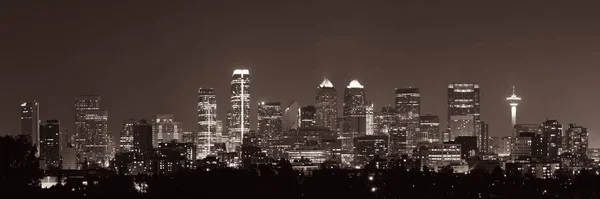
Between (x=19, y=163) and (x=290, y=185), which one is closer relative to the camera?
(x=19, y=163)

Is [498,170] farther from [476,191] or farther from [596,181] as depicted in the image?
[476,191]

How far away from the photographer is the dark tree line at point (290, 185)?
67.9 meters

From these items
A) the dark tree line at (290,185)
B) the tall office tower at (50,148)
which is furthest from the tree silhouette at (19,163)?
the tall office tower at (50,148)

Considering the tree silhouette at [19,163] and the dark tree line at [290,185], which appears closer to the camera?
the tree silhouette at [19,163]

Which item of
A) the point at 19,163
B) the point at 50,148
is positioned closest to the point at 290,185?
the point at 19,163

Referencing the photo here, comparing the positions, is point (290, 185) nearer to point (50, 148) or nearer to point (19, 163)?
point (19, 163)

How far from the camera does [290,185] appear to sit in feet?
283

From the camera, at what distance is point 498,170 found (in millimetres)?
105000

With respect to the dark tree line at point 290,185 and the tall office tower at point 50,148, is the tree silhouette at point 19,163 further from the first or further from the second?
the tall office tower at point 50,148

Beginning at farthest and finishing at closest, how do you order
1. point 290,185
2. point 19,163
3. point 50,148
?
point 50,148
point 290,185
point 19,163

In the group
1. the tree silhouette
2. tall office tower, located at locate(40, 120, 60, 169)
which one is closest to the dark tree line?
the tree silhouette

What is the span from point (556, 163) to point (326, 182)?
341 ft

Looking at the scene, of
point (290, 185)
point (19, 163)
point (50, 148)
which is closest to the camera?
point (19, 163)

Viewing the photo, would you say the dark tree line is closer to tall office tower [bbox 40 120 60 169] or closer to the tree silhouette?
the tree silhouette
